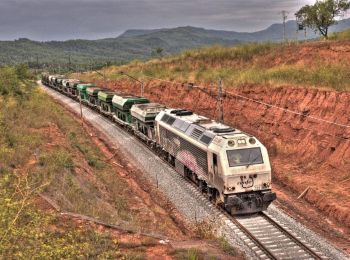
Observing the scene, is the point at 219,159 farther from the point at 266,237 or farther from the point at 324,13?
the point at 324,13

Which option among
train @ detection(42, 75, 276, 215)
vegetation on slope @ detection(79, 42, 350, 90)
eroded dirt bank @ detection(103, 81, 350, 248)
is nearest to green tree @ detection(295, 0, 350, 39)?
vegetation on slope @ detection(79, 42, 350, 90)

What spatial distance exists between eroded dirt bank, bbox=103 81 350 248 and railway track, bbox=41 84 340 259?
3707 millimetres

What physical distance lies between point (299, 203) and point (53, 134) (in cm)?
2008

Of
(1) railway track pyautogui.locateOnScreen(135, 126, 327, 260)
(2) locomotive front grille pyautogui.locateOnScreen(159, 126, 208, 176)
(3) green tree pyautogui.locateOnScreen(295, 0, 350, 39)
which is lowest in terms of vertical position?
(1) railway track pyautogui.locateOnScreen(135, 126, 327, 260)

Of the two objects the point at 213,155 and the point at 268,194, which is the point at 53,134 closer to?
the point at 213,155

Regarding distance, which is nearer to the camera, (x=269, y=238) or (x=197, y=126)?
(x=269, y=238)

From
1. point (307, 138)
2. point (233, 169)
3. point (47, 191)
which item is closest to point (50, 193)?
point (47, 191)

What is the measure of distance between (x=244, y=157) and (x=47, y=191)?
1022 cm

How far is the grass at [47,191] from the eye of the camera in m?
10.0

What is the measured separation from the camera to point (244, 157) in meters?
21.9

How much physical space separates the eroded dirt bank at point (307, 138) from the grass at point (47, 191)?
11.2m

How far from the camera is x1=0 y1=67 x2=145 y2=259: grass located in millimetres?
10023

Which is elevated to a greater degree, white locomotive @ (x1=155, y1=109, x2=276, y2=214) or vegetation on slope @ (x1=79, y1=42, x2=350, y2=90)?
vegetation on slope @ (x1=79, y1=42, x2=350, y2=90)

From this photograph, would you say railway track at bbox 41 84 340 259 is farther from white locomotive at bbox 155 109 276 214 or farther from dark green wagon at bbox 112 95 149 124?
dark green wagon at bbox 112 95 149 124
